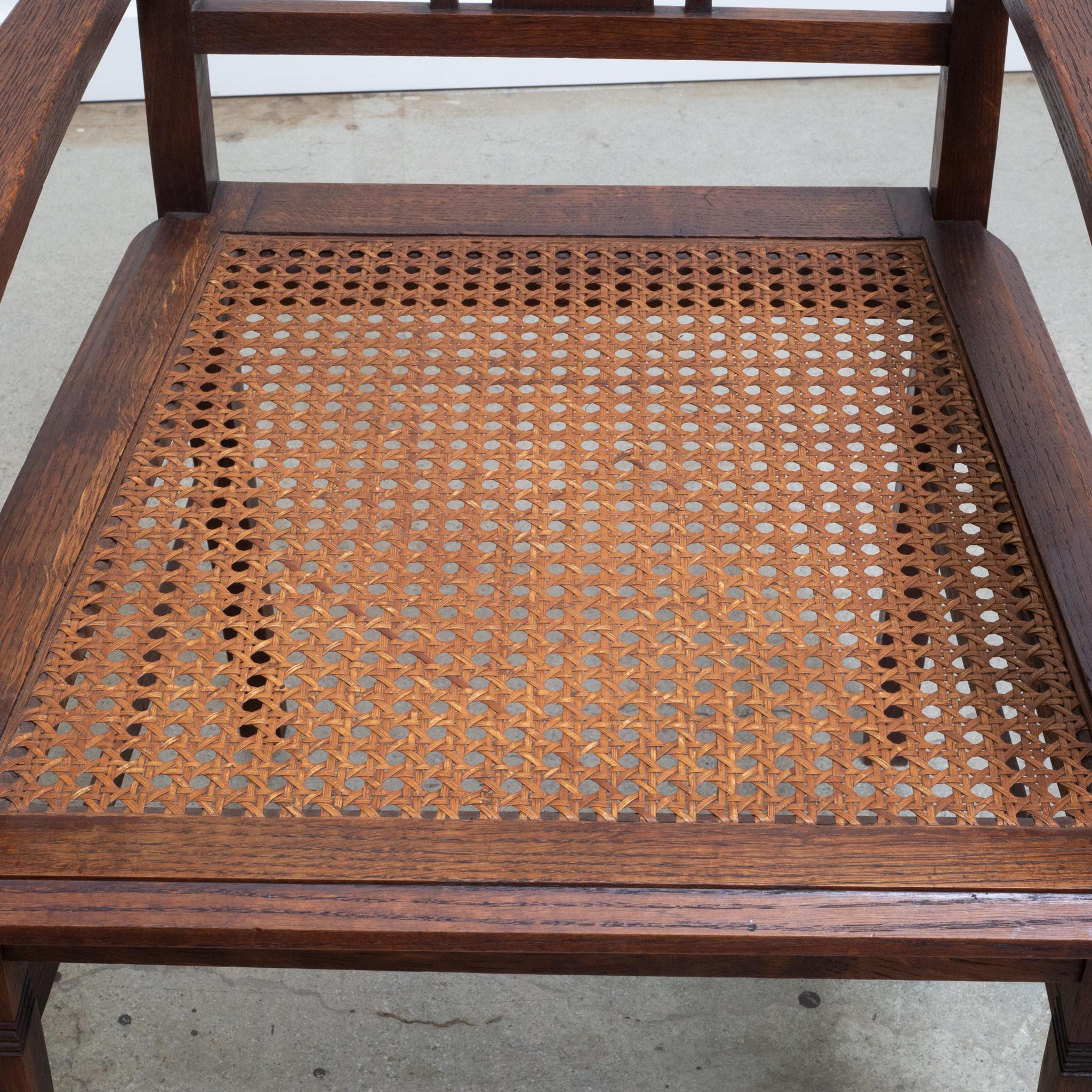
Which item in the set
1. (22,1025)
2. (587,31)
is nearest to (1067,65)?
(587,31)

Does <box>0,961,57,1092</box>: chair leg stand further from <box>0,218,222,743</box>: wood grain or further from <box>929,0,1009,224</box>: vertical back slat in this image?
<box>929,0,1009,224</box>: vertical back slat

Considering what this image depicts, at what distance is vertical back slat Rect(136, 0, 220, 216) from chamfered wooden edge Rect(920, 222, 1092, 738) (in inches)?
19.5

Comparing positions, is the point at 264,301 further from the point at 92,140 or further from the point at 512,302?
the point at 92,140

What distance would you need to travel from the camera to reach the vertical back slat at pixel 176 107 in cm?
93

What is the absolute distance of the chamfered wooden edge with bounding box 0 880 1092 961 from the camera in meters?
0.58

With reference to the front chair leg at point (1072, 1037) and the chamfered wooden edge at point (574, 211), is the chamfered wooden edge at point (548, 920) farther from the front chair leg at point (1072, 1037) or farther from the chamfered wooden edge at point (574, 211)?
the chamfered wooden edge at point (574, 211)

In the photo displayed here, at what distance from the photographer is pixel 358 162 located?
2.12 meters

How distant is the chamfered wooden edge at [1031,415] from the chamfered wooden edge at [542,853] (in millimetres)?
108

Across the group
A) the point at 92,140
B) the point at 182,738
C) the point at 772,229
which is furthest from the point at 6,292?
the point at 182,738

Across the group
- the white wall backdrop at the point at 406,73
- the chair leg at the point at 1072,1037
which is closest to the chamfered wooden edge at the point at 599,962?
the chair leg at the point at 1072,1037

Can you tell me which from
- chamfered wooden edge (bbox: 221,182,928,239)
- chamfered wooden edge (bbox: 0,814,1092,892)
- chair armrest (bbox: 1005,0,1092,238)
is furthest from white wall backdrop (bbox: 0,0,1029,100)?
chamfered wooden edge (bbox: 0,814,1092,892)

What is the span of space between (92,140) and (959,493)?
1.78 meters

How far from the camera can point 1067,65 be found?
2.30 feet

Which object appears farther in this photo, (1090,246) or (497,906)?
(1090,246)
